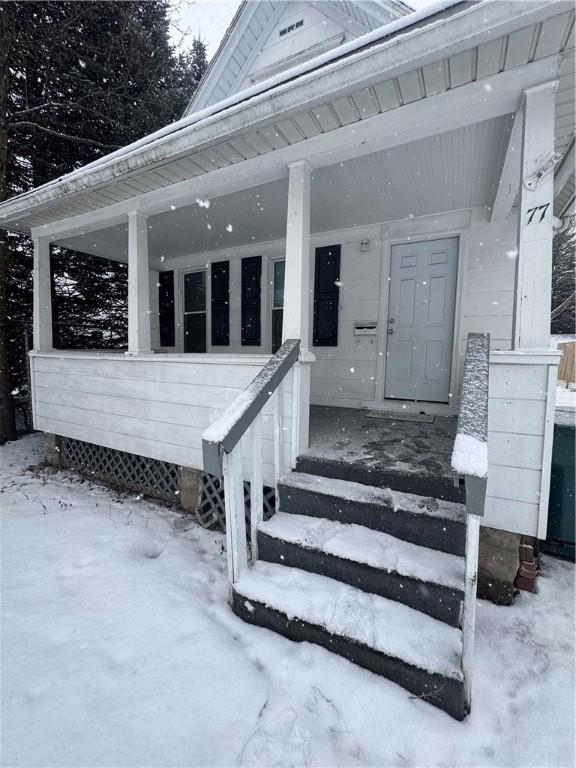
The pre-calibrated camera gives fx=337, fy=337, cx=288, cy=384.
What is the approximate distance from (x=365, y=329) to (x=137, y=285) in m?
2.87

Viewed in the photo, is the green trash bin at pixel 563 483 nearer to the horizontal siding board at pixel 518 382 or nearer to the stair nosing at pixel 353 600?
the horizontal siding board at pixel 518 382

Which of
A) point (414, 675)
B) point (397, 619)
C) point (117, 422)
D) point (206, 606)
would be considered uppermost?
point (117, 422)

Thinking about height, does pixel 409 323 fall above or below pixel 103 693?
above

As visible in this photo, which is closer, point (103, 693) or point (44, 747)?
point (44, 747)

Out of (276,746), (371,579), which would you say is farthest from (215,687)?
(371,579)

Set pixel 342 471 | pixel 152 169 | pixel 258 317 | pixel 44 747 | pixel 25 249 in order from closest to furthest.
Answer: pixel 44 747 → pixel 342 471 → pixel 152 169 → pixel 258 317 → pixel 25 249

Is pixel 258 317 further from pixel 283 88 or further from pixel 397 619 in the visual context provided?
pixel 397 619

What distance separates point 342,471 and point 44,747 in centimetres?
195

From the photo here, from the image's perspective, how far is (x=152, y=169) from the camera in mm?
3098

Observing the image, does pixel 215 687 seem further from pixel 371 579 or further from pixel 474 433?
pixel 474 433

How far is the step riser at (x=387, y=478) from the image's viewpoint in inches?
84.6

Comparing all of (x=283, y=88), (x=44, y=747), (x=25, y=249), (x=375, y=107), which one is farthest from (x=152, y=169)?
(x=25, y=249)

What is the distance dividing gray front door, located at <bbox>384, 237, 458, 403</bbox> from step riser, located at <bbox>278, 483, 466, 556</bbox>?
2.48 meters

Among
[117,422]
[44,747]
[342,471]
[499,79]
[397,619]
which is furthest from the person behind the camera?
[117,422]
